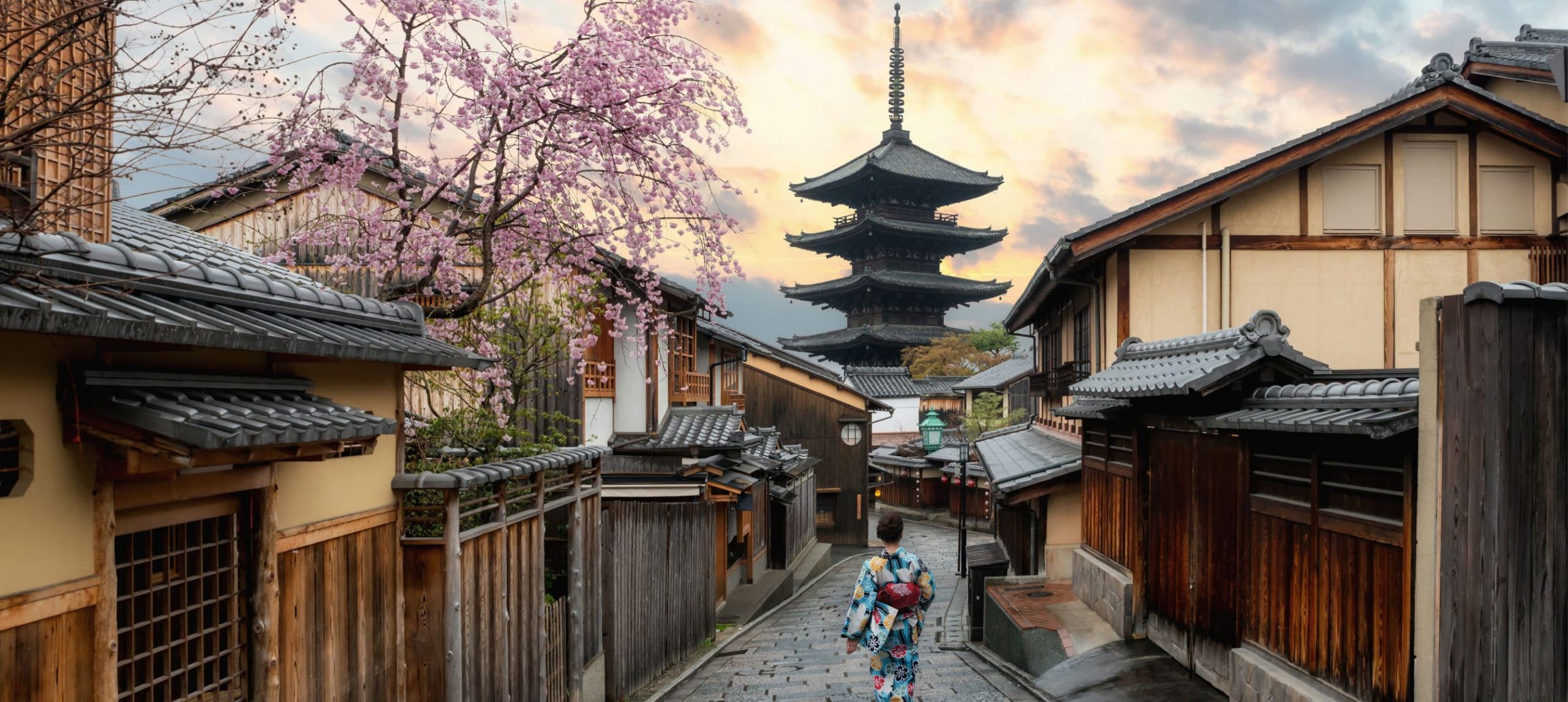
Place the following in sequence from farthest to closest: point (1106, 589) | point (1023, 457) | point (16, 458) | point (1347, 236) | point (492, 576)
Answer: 1. point (1023, 457)
2. point (1347, 236)
3. point (1106, 589)
4. point (492, 576)
5. point (16, 458)

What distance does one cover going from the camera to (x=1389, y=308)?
14.2 meters

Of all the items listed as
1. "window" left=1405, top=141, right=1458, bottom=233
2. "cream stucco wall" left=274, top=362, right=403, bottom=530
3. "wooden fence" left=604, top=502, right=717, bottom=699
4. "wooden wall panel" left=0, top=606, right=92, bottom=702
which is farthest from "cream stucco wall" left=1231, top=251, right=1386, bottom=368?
"wooden wall panel" left=0, top=606, right=92, bottom=702

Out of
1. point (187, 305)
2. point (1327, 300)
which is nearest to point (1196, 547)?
point (1327, 300)

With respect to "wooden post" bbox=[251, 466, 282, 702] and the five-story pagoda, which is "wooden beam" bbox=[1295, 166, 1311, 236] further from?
the five-story pagoda

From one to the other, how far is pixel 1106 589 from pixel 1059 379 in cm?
779

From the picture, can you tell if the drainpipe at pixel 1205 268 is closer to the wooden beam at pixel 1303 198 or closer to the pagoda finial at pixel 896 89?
the wooden beam at pixel 1303 198

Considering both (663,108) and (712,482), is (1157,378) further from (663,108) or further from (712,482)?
(712,482)

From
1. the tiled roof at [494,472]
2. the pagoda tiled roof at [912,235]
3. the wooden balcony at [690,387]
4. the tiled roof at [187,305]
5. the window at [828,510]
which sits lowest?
the window at [828,510]

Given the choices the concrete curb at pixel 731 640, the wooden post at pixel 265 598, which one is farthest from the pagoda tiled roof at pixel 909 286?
the wooden post at pixel 265 598

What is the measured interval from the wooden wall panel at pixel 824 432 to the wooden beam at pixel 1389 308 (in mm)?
19619

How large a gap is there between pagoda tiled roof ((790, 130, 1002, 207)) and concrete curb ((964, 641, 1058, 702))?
3852 centimetres

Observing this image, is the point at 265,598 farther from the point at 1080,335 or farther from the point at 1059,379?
the point at 1059,379

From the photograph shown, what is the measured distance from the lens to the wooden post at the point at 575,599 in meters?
9.73

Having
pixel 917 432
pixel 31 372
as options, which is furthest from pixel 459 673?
pixel 917 432
